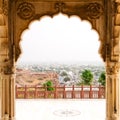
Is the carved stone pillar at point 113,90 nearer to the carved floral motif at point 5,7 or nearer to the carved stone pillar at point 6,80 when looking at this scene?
the carved stone pillar at point 6,80

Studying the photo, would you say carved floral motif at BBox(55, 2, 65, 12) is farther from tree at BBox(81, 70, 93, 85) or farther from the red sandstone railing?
tree at BBox(81, 70, 93, 85)

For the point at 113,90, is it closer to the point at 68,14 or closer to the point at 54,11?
the point at 68,14

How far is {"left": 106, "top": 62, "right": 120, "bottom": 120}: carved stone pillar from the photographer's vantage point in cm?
533

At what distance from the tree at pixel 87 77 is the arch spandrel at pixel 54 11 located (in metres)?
9.60

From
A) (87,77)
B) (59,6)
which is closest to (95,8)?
(59,6)

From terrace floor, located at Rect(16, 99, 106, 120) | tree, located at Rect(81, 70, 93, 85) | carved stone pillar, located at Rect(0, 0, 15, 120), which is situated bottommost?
terrace floor, located at Rect(16, 99, 106, 120)

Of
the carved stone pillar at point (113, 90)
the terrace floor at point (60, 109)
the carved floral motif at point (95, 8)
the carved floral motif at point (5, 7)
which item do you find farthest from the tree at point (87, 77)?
the carved floral motif at point (5, 7)

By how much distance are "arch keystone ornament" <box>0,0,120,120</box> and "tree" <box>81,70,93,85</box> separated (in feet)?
31.4

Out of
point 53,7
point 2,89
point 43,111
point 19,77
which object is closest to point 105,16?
point 53,7

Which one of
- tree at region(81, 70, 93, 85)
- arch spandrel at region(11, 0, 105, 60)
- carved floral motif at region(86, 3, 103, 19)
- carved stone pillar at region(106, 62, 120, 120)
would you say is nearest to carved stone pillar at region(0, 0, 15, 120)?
arch spandrel at region(11, 0, 105, 60)

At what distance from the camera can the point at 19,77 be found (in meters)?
16.5

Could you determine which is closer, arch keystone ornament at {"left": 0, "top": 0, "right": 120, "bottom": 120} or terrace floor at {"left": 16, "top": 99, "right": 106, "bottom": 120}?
arch keystone ornament at {"left": 0, "top": 0, "right": 120, "bottom": 120}

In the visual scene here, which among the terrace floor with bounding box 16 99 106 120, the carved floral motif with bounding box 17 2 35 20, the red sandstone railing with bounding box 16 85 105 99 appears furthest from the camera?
the red sandstone railing with bounding box 16 85 105 99

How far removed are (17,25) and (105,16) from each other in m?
1.59
